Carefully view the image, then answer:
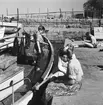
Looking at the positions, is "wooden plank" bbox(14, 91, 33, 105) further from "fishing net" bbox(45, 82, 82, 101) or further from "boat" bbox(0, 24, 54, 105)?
"fishing net" bbox(45, 82, 82, 101)

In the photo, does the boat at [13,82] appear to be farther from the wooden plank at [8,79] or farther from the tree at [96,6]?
the tree at [96,6]

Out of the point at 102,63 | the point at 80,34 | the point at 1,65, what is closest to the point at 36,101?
the point at 1,65

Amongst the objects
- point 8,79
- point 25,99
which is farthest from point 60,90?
point 8,79

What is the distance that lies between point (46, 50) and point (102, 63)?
291cm

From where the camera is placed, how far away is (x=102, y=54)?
11.5 m

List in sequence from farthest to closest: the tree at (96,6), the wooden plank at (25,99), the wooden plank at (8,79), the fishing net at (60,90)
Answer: the tree at (96,6)
the wooden plank at (8,79)
the fishing net at (60,90)
the wooden plank at (25,99)

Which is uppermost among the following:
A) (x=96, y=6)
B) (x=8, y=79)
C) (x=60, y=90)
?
(x=96, y=6)

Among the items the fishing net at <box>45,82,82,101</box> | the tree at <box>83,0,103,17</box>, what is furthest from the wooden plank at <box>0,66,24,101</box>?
the tree at <box>83,0,103,17</box>

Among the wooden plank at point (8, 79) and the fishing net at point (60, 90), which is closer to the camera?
the fishing net at point (60, 90)

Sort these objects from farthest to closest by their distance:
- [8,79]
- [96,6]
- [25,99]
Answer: [96,6], [8,79], [25,99]

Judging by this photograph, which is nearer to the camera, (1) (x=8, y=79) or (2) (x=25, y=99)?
(2) (x=25, y=99)

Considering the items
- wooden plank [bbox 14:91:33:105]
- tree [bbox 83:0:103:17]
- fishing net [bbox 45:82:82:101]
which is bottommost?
wooden plank [bbox 14:91:33:105]

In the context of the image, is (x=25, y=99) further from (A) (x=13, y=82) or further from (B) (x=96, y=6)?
(B) (x=96, y=6)

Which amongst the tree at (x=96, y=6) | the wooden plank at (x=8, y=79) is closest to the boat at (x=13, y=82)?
the wooden plank at (x=8, y=79)
